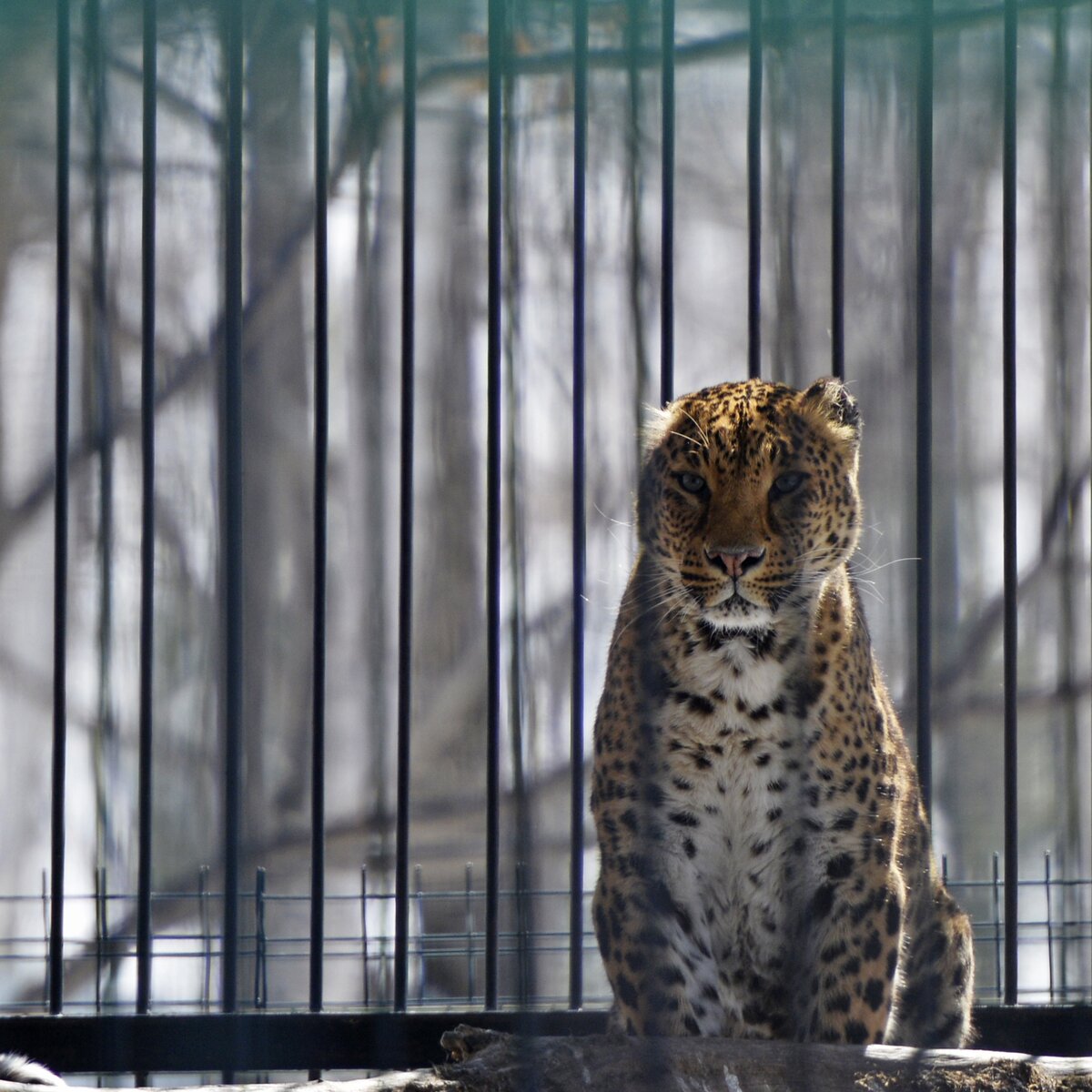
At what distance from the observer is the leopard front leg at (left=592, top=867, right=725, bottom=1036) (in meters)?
2.62

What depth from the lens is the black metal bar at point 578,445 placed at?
255 cm

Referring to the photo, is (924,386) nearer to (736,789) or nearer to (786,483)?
(786,483)

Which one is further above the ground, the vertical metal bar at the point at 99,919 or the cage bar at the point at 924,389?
the cage bar at the point at 924,389

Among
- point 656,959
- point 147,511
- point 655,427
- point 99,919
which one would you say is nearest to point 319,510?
point 147,511

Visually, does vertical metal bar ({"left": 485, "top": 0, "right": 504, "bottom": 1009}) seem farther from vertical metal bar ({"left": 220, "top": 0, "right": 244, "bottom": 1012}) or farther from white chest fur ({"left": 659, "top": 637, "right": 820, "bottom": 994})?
vertical metal bar ({"left": 220, "top": 0, "right": 244, "bottom": 1012})

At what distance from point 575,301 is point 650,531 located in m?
0.50

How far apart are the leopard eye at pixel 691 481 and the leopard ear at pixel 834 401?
0.29 m

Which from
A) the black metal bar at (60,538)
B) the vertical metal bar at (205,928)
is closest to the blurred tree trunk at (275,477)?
the vertical metal bar at (205,928)

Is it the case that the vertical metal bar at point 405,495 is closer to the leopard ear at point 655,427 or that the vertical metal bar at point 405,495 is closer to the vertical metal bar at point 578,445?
the vertical metal bar at point 578,445

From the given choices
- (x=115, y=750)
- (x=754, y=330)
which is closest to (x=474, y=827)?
(x=115, y=750)

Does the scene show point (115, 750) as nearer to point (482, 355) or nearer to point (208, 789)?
point (208, 789)

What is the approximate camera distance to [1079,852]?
4.80 metres

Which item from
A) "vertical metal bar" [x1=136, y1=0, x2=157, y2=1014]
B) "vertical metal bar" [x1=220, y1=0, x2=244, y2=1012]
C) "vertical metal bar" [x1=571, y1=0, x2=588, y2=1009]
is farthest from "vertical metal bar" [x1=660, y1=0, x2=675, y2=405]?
"vertical metal bar" [x1=136, y1=0, x2=157, y2=1014]

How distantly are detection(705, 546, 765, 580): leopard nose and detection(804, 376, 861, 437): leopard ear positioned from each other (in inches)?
14.7
